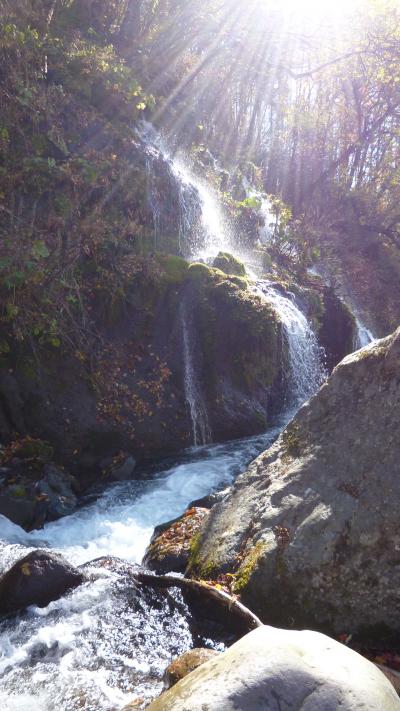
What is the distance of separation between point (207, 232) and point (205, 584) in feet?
35.7

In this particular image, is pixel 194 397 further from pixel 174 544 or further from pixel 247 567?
pixel 247 567

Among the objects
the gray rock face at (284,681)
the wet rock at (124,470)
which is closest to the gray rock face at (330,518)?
the gray rock face at (284,681)

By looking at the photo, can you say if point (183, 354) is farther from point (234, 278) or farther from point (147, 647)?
point (147, 647)

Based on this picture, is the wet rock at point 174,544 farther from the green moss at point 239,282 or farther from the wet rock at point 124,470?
the green moss at point 239,282

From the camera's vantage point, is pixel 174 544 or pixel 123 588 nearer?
pixel 123 588

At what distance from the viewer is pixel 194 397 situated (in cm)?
945

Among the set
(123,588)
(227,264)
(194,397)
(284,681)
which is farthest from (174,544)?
(227,264)

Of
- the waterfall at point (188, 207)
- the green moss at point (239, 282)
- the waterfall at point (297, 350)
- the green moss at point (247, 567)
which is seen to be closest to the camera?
the green moss at point (247, 567)

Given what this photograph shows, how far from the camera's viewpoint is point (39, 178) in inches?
372

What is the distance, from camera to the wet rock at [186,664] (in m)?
3.18

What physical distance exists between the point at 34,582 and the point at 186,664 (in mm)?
1976

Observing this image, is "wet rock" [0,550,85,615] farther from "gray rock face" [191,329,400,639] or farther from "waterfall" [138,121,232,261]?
"waterfall" [138,121,232,261]

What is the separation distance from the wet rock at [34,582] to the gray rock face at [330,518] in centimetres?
129

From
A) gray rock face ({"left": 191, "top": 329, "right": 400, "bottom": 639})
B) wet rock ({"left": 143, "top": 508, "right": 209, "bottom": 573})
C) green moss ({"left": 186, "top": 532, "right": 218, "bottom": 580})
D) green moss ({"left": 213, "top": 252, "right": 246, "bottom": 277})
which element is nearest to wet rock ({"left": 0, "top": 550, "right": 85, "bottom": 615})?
wet rock ({"left": 143, "top": 508, "right": 209, "bottom": 573})
